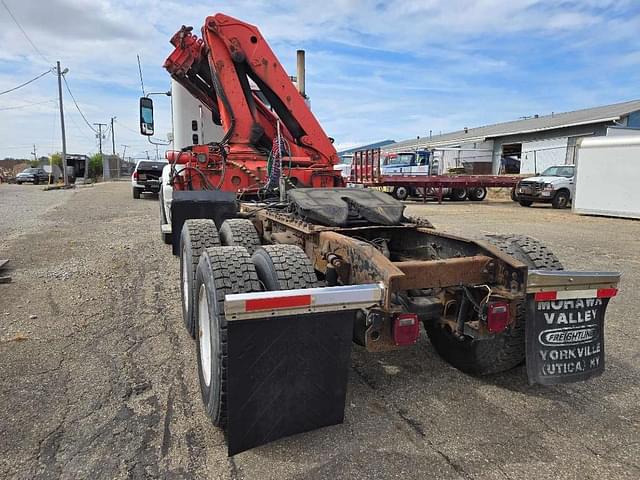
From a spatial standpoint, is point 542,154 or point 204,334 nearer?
point 204,334

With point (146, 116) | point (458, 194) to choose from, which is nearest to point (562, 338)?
point (146, 116)

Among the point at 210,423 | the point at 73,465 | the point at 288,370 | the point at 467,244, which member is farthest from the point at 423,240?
the point at 73,465

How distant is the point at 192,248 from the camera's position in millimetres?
3998

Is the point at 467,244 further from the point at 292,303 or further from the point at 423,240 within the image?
the point at 292,303

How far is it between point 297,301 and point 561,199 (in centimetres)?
1930

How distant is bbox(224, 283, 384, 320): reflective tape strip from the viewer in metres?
2.14

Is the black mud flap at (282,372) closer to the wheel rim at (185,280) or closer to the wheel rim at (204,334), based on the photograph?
the wheel rim at (204,334)

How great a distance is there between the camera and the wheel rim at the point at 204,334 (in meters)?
2.83

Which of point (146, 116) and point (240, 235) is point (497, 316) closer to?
point (240, 235)

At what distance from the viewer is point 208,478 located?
2.30 m

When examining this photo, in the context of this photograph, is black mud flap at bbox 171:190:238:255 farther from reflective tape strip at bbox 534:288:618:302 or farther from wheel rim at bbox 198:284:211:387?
reflective tape strip at bbox 534:288:618:302

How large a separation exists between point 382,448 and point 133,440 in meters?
1.34

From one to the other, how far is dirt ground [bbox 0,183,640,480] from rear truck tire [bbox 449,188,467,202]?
18016 mm

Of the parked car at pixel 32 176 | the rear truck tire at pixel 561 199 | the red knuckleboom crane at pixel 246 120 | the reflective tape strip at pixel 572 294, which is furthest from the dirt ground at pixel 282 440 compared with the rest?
the parked car at pixel 32 176
